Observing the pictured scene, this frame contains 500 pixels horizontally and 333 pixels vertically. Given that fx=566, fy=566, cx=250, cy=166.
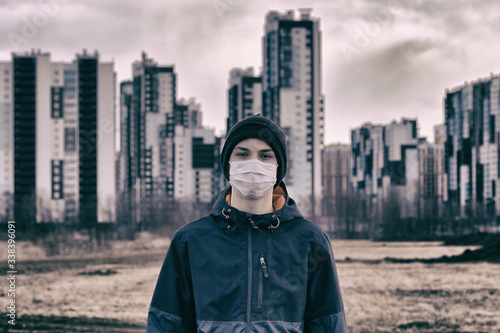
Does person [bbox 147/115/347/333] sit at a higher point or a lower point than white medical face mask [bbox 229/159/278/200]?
lower

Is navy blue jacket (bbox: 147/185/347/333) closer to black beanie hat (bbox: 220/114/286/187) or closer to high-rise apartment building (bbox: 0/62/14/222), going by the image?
black beanie hat (bbox: 220/114/286/187)

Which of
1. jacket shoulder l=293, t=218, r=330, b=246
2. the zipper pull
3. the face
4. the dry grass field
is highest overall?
the face

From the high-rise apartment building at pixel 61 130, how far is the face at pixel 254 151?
5774cm

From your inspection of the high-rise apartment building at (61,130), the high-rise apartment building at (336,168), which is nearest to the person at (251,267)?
the high-rise apartment building at (61,130)

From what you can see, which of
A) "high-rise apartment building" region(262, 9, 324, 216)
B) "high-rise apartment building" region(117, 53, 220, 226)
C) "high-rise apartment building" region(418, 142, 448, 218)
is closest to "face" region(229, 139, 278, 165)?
"high-rise apartment building" region(262, 9, 324, 216)

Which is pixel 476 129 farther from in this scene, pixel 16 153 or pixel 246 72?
pixel 16 153

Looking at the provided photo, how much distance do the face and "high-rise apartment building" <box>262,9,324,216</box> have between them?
5678 centimetres

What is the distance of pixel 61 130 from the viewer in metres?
60.7

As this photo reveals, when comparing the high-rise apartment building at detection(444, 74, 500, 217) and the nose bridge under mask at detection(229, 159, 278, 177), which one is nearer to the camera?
the nose bridge under mask at detection(229, 159, 278, 177)

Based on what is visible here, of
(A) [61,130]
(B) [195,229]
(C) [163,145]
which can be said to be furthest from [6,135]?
(B) [195,229]

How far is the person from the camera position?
2338mm

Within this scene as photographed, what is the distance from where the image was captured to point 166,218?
55562 millimetres

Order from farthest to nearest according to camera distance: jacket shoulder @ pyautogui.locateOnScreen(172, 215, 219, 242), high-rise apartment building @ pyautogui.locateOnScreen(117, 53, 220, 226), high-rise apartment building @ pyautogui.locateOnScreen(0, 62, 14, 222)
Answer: high-rise apartment building @ pyautogui.locateOnScreen(117, 53, 220, 226) → high-rise apartment building @ pyautogui.locateOnScreen(0, 62, 14, 222) → jacket shoulder @ pyautogui.locateOnScreen(172, 215, 219, 242)

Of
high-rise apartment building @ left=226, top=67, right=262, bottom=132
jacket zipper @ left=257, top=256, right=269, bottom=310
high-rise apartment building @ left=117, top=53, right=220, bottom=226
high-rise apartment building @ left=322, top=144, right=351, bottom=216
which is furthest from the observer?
high-rise apartment building @ left=322, top=144, right=351, bottom=216
